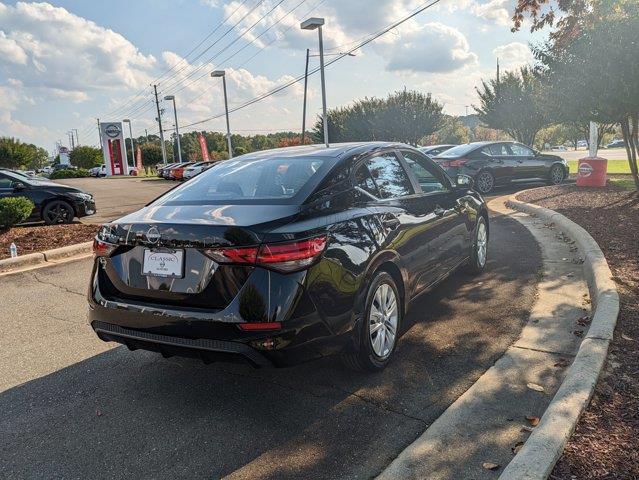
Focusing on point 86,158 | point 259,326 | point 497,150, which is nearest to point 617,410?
point 259,326

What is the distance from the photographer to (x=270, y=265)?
9.46 feet

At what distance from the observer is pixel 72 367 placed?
399 cm

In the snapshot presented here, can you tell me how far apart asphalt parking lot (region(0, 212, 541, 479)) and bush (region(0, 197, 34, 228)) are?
16.9 feet

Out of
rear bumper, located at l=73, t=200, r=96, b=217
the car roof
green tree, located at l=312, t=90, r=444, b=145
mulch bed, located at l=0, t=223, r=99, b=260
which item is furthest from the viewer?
green tree, located at l=312, t=90, r=444, b=145

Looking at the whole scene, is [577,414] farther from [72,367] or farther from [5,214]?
[5,214]

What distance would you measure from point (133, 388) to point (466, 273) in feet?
12.7

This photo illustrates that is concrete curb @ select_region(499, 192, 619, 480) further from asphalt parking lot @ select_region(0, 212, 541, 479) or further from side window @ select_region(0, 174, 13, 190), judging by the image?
side window @ select_region(0, 174, 13, 190)

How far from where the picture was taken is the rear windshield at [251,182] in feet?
11.6

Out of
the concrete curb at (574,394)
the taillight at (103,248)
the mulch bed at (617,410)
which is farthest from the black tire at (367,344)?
the taillight at (103,248)

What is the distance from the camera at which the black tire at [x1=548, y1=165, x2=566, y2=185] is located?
15703mm

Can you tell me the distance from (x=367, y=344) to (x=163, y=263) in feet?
4.59

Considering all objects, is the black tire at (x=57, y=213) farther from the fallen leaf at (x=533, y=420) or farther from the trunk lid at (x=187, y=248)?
the fallen leaf at (x=533, y=420)

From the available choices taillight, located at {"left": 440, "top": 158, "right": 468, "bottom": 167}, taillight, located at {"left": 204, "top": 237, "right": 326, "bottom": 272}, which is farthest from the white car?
taillight, located at {"left": 204, "top": 237, "right": 326, "bottom": 272}

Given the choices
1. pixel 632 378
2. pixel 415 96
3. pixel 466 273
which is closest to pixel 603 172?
pixel 466 273
